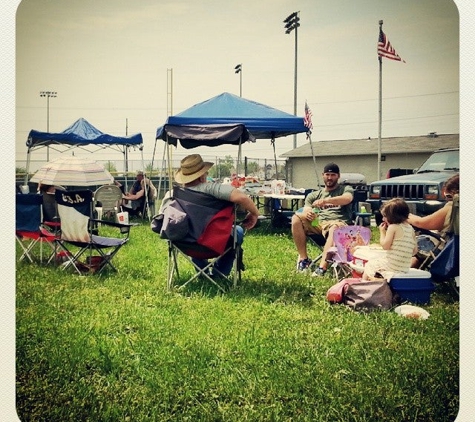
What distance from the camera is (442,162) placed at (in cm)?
223

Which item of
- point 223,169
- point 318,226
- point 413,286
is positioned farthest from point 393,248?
point 223,169

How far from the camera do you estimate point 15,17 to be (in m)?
2.34

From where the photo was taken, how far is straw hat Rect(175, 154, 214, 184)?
3.28 metres

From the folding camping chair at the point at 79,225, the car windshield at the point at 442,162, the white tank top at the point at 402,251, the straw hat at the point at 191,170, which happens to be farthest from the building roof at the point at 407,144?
the folding camping chair at the point at 79,225

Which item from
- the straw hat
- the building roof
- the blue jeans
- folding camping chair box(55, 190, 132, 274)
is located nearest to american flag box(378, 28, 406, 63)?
the building roof

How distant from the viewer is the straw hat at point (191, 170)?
328 centimetres

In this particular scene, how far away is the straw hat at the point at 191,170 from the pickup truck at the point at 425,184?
3.56 ft

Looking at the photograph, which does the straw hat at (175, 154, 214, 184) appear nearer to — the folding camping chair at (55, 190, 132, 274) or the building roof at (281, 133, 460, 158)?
the folding camping chair at (55, 190, 132, 274)

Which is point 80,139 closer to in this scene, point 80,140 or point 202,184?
point 80,140

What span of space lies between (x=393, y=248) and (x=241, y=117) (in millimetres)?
1587

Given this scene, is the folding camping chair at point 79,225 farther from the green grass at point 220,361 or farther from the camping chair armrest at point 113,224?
the green grass at point 220,361

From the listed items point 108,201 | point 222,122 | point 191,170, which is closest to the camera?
→ point 191,170
